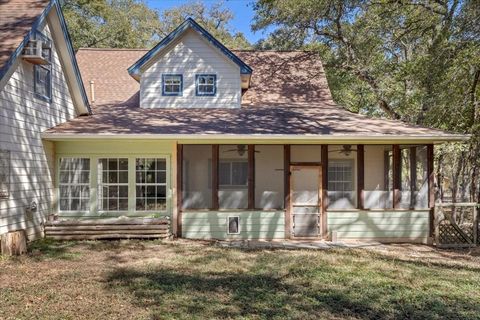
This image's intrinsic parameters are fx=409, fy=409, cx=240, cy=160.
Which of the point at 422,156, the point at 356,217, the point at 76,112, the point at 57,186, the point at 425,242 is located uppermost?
the point at 76,112

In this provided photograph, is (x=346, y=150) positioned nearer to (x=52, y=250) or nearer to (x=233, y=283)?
(x=233, y=283)

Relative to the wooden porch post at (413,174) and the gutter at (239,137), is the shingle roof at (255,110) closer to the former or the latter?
the gutter at (239,137)

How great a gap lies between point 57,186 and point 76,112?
2489 mm

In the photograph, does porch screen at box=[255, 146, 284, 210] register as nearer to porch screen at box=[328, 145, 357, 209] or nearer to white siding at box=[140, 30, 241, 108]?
porch screen at box=[328, 145, 357, 209]

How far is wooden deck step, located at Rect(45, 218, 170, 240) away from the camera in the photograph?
1021cm

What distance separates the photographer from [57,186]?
1090cm

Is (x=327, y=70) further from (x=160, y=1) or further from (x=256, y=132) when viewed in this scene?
(x=160, y=1)

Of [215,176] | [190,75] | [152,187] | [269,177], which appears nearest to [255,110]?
[190,75]

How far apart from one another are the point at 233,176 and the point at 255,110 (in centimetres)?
310

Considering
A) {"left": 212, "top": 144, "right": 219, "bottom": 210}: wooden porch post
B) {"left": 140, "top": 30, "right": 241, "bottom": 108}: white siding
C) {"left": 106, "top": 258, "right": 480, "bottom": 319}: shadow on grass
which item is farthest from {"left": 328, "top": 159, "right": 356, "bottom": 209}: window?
{"left": 140, "top": 30, "right": 241, "bottom": 108}: white siding

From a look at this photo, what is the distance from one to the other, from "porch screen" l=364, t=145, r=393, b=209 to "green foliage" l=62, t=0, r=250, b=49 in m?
18.9

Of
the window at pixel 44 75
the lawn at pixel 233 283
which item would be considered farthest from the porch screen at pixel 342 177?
the window at pixel 44 75

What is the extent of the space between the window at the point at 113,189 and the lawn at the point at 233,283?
156 cm

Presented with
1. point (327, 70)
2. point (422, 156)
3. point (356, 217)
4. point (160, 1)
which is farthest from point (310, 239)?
point (160, 1)
